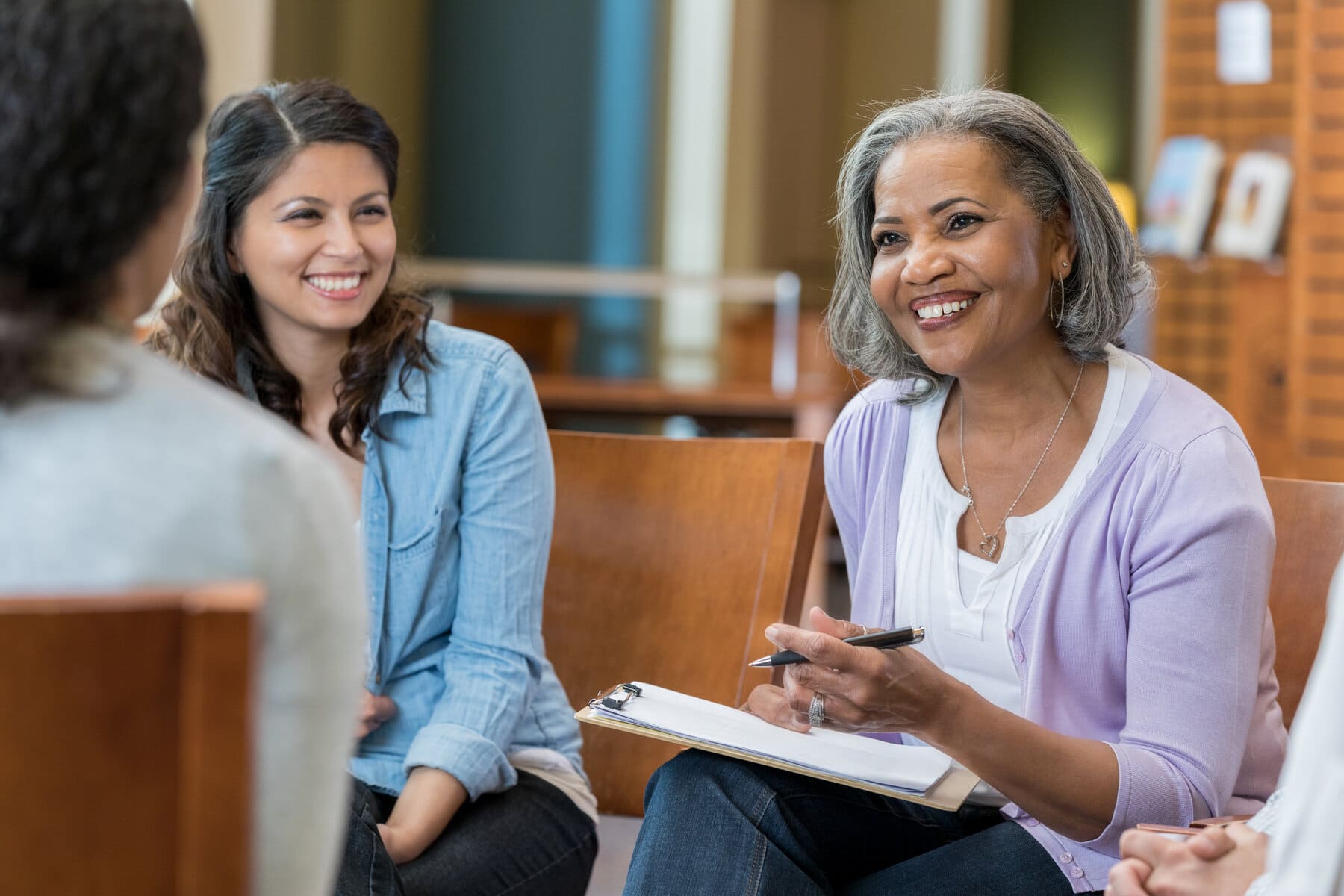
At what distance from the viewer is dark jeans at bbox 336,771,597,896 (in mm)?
1444

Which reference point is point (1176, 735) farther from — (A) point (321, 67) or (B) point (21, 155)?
(A) point (321, 67)

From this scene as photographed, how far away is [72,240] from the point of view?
2.34 ft

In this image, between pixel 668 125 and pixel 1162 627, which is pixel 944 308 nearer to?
pixel 1162 627

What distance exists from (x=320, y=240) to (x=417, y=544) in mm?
398

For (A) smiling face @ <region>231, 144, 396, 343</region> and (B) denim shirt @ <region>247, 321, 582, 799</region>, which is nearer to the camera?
(B) denim shirt @ <region>247, 321, 582, 799</region>

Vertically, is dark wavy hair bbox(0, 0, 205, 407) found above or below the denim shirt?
above

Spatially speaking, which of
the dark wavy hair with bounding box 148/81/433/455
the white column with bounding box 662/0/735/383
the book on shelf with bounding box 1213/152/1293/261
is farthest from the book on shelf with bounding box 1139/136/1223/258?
the dark wavy hair with bounding box 148/81/433/455

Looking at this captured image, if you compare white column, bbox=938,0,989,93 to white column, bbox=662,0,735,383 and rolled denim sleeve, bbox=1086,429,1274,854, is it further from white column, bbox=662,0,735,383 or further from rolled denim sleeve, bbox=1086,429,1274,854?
rolled denim sleeve, bbox=1086,429,1274,854

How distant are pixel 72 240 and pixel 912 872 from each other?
1005 mm

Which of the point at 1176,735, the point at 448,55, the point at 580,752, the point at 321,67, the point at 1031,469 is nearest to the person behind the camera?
the point at 1176,735

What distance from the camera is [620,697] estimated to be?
4.45 ft

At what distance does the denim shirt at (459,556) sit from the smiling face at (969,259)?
0.47m

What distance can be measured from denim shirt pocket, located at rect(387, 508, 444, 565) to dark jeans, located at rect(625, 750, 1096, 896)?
0.40 metres

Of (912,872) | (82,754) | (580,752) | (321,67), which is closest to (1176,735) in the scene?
(912,872)
